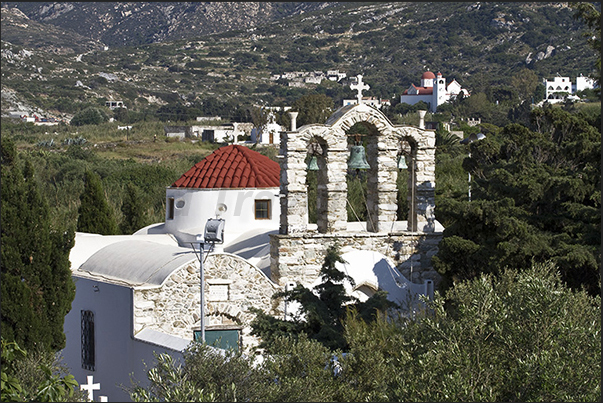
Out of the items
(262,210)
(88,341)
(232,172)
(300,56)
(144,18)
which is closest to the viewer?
(88,341)

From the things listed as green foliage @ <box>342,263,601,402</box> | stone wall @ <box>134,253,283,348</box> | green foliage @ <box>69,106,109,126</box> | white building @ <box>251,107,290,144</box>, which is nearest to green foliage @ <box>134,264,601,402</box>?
green foliage @ <box>342,263,601,402</box>

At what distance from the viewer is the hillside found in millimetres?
88750

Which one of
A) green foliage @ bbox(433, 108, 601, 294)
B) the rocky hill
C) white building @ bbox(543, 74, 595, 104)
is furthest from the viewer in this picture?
the rocky hill

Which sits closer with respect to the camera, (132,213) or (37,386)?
(37,386)

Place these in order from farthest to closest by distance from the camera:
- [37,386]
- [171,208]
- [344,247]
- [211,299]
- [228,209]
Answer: [171,208]
[228,209]
[344,247]
[211,299]
[37,386]

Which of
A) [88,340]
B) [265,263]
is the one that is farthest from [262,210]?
[88,340]

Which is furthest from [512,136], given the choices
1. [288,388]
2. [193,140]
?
[193,140]

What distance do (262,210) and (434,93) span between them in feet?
211

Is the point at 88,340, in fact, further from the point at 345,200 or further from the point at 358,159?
the point at 358,159

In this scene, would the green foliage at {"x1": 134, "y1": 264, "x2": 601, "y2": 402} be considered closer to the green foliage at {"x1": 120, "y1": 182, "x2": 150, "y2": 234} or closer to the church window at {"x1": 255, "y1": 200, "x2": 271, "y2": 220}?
the church window at {"x1": 255, "y1": 200, "x2": 271, "y2": 220}

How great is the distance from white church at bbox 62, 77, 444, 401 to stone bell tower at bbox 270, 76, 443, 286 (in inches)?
0.7

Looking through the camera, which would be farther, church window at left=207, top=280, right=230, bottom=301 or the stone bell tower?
the stone bell tower

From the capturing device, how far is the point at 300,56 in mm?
100062

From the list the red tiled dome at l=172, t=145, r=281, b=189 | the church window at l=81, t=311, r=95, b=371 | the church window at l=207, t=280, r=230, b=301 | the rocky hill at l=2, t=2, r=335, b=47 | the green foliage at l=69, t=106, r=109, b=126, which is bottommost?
the church window at l=81, t=311, r=95, b=371
